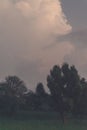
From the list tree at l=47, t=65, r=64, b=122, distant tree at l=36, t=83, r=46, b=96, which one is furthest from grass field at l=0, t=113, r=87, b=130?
tree at l=47, t=65, r=64, b=122

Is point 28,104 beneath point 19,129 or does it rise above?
above

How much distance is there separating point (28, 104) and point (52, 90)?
14.6 m

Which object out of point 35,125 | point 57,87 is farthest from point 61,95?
point 35,125

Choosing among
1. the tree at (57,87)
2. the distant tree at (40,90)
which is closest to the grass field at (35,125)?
the distant tree at (40,90)

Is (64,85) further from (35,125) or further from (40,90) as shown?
(35,125)

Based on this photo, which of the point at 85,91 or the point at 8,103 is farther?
the point at 8,103

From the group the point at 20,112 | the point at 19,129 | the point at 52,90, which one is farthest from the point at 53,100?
the point at 19,129

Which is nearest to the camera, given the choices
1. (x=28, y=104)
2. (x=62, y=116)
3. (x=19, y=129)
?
(x=19, y=129)

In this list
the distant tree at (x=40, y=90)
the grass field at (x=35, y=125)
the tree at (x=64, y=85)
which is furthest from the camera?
the distant tree at (x=40, y=90)

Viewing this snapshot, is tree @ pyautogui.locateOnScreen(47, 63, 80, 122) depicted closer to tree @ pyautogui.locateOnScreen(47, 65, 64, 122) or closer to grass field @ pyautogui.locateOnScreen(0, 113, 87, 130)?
tree @ pyautogui.locateOnScreen(47, 65, 64, 122)

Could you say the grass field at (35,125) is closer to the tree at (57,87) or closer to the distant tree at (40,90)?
the distant tree at (40,90)

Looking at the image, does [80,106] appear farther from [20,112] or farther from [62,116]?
[20,112]

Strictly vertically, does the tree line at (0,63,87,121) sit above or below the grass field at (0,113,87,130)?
above

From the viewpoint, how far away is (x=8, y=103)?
88.7 metres
